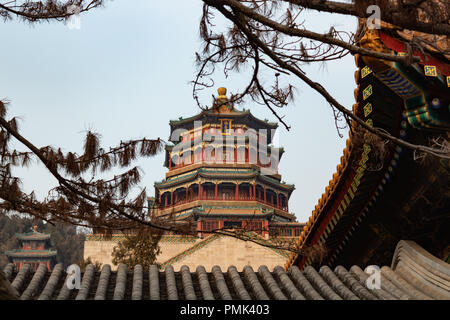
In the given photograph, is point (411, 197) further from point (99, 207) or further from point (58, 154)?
point (58, 154)

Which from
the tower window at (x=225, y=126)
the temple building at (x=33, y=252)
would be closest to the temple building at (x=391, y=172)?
the tower window at (x=225, y=126)

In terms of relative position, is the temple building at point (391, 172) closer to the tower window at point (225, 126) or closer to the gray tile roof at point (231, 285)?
the gray tile roof at point (231, 285)

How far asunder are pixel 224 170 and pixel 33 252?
42.9 feet

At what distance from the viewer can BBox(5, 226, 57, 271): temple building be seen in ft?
110

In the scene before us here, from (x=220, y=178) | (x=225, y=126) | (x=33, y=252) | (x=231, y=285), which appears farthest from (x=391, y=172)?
(x=33, y=252)

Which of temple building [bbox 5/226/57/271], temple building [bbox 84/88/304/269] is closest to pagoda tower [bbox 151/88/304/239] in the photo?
temple building [bbox 84/88/304/269]

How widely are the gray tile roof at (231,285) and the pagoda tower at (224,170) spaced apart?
23.1 m

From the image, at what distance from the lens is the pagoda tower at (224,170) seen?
3029cm

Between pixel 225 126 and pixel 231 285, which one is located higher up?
pixel 225 126

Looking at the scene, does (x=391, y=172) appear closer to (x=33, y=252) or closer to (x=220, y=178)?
(x=220, y=178)

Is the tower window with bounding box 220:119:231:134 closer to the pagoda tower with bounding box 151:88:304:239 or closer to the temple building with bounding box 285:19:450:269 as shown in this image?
the pagoda tower with bounding box 151:88:304:239

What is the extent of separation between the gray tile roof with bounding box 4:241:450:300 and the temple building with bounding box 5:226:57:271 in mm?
29360

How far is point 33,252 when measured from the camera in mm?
33906
